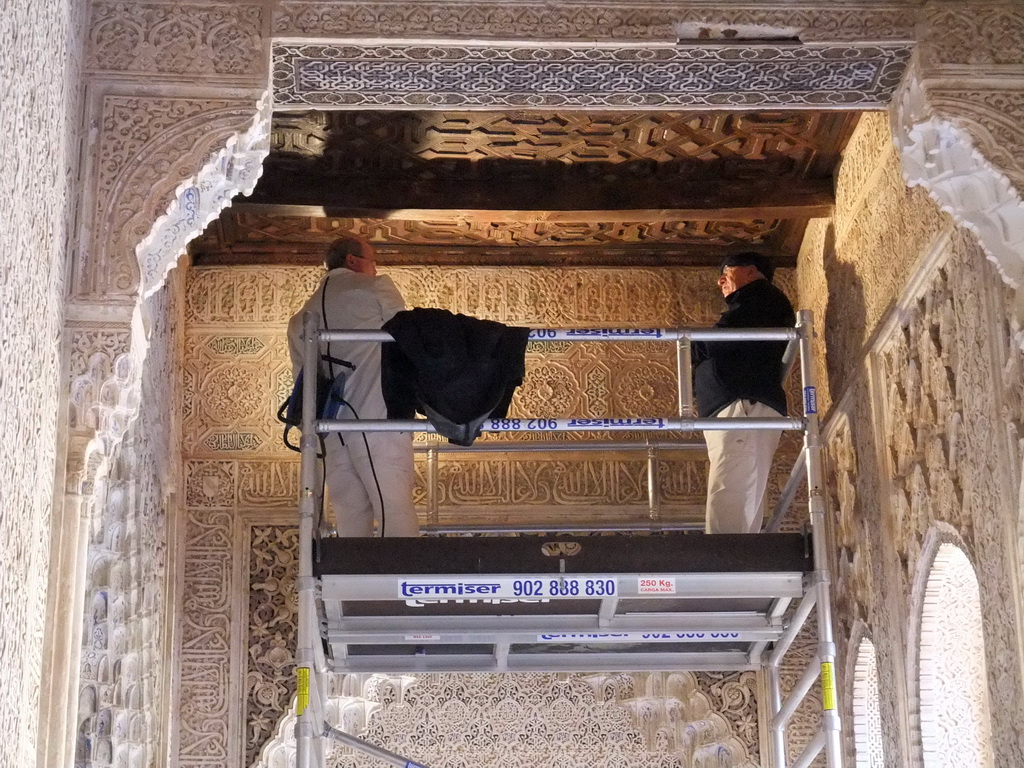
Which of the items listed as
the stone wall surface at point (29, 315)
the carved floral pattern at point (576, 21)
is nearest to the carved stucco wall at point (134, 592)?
the stone wall surface at point (29, 315)

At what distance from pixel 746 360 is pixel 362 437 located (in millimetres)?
1342

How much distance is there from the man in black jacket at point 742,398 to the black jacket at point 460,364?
0.80 meters

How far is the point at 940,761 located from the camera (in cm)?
481

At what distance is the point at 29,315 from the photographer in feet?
11.5

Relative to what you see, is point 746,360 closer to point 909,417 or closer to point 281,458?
point 909,417

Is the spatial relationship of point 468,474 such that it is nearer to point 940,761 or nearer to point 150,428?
point 150,428

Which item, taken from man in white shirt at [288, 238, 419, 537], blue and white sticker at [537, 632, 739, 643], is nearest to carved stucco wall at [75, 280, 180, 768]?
man in white shirt at [288, 238, 419, 537]

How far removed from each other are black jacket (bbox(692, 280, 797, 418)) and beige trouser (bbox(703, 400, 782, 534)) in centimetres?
12

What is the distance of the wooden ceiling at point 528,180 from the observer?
563 centimetres

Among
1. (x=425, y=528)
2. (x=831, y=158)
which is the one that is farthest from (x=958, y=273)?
(x=425, y=528)

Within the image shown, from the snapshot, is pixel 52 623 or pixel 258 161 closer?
pixel 52 623

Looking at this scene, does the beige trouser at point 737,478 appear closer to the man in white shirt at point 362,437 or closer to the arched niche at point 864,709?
the arched niche at point 864,709

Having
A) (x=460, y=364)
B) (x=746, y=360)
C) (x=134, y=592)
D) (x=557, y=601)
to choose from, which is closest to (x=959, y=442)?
(x=746, y=360)

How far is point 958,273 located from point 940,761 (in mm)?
1513
